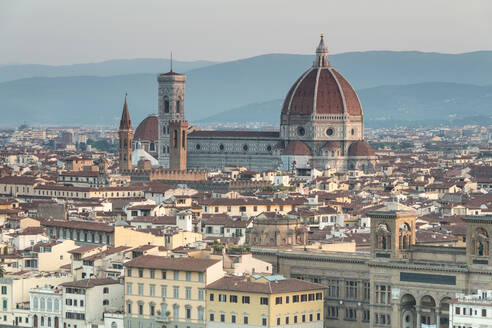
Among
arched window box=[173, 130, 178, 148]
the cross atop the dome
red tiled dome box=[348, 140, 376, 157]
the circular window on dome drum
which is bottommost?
red tiled dome box=[348, 140, 376, 157]

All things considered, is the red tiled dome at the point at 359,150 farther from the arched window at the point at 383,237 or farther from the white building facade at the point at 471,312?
the white building facade at the point at 471,312

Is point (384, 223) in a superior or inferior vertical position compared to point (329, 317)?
superior

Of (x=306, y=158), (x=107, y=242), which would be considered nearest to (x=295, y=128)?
(x=306, y=158)

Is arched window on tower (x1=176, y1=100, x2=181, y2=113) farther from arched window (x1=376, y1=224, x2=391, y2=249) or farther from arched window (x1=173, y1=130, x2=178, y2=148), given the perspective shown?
arched window (x1=376, y1=224, x2=391, y2=249)

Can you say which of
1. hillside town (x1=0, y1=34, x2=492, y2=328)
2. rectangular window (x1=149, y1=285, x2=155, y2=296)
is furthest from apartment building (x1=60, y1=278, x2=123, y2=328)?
rectangular window (x1=149, y1=285, x2=155, y2=296)

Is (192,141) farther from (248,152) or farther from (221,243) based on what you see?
(221,243)

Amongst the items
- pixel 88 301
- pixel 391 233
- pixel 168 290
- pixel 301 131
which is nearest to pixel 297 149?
pixel 301 131

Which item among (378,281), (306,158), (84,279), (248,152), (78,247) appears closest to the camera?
(378,281)
